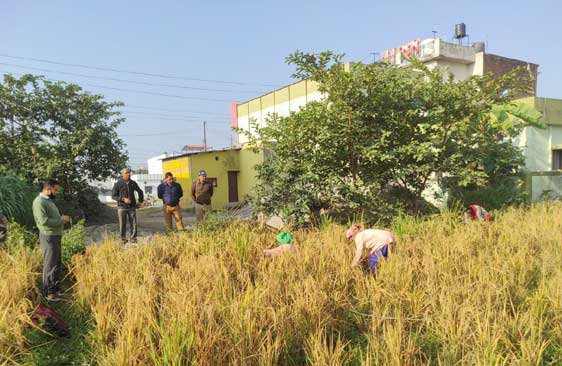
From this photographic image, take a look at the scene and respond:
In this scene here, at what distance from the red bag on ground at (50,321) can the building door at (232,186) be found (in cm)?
1860

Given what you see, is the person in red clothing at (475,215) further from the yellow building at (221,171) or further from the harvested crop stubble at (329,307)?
the yellow building at (221,171)

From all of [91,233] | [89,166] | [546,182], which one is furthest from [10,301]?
[546,182]

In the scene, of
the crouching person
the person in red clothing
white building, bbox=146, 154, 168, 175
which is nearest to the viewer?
the crouching person

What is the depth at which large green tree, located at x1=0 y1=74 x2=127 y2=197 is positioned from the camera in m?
11.0

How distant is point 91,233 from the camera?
391 inches

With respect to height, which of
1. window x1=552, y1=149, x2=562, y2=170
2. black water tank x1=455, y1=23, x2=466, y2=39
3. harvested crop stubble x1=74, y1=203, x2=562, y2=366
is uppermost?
black water tank x1=455, y1=23, x2=466, y2=39

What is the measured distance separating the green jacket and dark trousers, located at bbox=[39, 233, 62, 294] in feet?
0.28

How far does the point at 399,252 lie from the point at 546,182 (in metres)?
8.82

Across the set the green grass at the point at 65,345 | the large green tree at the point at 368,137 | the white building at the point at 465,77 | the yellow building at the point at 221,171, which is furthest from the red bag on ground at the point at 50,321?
the yellow building at the point at 221,171

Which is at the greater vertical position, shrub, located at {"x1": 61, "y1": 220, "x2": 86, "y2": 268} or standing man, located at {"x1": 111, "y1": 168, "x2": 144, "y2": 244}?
standing man, located at {"x1": 111, "y1": 168, "x2": 144, "y2": 244}

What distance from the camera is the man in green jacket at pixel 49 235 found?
4.45 meters

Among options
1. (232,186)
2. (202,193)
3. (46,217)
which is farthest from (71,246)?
(232,186)

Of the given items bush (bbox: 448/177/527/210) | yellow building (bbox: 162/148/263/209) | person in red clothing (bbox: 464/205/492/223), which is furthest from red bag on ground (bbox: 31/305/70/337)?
yellow building (bbox: 162/148/263/209)

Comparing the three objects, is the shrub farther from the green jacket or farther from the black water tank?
the black water tank
